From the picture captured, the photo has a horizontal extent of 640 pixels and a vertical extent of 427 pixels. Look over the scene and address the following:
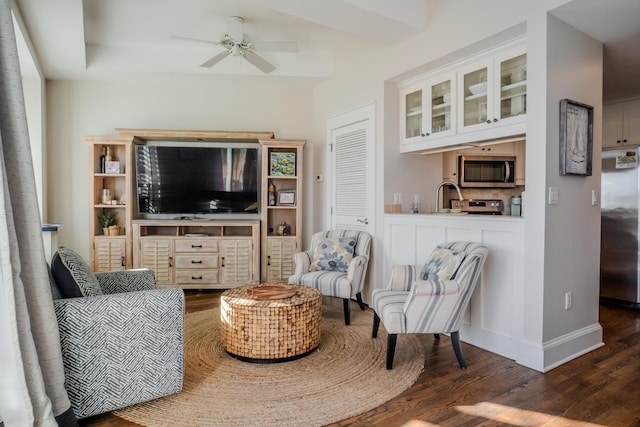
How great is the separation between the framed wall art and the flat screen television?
3.43m

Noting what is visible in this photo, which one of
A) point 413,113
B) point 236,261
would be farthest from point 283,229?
point 413,113

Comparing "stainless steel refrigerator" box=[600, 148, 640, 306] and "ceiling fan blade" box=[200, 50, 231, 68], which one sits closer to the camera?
"ceiling fan blade" box=[200, 50, 231, 68]

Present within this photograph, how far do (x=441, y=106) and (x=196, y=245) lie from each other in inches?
124

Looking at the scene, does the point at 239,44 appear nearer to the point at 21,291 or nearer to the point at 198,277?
the point at 198,277

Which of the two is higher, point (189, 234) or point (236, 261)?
point (189, 234)

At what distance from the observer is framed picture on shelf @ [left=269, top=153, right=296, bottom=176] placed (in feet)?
16.6

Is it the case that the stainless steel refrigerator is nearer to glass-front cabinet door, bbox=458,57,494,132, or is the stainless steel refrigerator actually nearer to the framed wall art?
the framed wall art

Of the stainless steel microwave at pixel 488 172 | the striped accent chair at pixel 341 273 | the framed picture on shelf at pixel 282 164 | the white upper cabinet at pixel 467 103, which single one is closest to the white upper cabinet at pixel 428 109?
the white upper cabinet at pixel 467 103

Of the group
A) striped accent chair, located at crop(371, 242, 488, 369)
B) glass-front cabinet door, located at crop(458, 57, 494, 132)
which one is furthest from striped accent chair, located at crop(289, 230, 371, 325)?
glass-front cabinet door, located at crop(458, 57, 494, 132)

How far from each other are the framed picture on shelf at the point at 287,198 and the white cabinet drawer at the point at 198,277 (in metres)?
1.18

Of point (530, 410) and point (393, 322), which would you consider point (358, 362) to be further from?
point (530, 410)

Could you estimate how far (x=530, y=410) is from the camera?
2193 millimetres

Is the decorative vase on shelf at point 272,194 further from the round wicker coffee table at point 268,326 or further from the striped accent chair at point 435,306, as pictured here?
the striped accent chair at point 435,306

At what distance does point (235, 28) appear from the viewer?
3809 mm
